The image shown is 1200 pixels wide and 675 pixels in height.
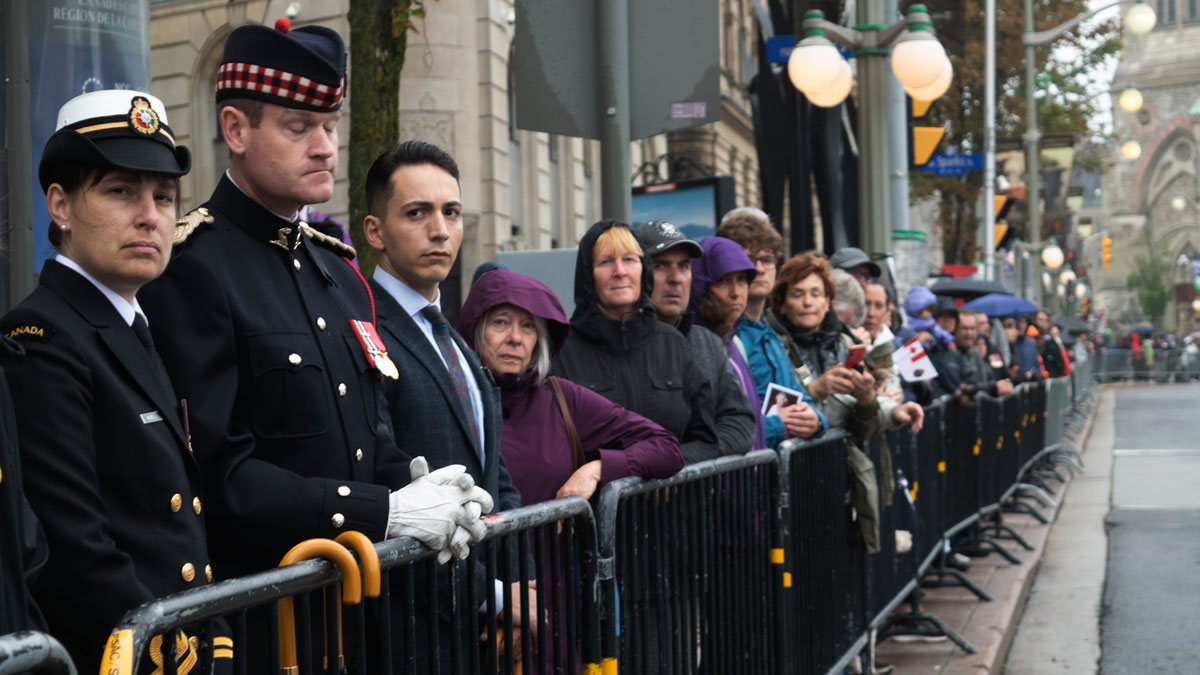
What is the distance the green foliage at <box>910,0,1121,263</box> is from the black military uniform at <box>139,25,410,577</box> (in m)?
26.4

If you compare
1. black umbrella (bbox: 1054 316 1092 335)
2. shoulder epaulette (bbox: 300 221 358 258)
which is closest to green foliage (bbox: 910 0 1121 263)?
black umbrella (bbox: 1054 316 1092 335)

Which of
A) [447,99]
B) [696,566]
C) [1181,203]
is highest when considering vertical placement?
[1181,203]

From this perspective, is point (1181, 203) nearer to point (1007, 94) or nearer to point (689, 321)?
point (1007, 94)

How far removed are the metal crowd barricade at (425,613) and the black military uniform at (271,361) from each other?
0.21 m

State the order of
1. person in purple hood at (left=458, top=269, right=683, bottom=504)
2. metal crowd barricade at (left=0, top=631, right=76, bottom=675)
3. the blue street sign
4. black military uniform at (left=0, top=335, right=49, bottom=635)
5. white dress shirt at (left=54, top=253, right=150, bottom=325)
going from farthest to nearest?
the blue street sign
person in purple hood at (left=458, top=269, right=683, bottom=504)
white dress shirt at (left=54, top=253, right=150, bottom=325)
black military uniform at (left=0, top=335, right=49, bottom=635)
metal crowd barricade at (left=0, top=631, right=76, bottom=675)

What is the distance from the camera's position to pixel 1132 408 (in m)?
36.4

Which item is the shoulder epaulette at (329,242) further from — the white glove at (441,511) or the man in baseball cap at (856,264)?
the man in baseball cap at (856,264)

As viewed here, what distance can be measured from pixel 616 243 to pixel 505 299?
87cm

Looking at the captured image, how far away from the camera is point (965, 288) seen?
17703 millimetres

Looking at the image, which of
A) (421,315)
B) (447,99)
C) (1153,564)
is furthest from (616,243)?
(447,99)

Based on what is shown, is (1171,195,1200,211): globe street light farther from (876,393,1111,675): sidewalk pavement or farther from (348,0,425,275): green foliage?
(348,0,425,275): green foliage

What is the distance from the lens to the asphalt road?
8.00m

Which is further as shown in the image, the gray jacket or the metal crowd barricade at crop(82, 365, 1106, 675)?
the gray jacket

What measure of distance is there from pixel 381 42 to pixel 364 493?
19.8 ft
